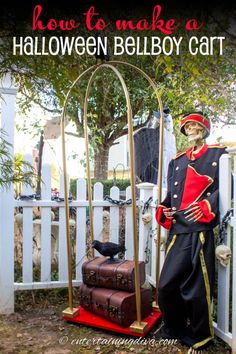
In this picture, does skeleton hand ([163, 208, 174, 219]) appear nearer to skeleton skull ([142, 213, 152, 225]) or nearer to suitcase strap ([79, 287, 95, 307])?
skeleton skull ([142, 213, 152, 225])

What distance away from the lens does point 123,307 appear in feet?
6.15

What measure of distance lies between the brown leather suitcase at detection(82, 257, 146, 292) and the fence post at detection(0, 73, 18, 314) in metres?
0.57

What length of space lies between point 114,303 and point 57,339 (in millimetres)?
409

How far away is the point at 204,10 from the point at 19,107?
94.7 inches

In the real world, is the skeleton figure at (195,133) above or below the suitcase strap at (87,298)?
above

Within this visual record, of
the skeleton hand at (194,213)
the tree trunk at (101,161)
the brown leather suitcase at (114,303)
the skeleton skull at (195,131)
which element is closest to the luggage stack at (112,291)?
the brown leather suitcase at (114,303)

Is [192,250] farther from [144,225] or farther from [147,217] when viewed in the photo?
[144,225]

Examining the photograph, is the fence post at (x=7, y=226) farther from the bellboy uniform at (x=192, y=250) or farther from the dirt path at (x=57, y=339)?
the bellboy uniform at (x=192, y=250)

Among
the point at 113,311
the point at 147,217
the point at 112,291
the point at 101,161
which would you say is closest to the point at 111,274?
the point at 112,291

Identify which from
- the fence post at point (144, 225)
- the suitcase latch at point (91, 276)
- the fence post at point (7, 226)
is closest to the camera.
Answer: the suitcase latch at point (91, 276)

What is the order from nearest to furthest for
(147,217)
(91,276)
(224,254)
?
(224,254) < (91,276) < (147,217)

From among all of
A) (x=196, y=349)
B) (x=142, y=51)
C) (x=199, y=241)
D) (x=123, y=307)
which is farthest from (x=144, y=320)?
(x=142, y=51)

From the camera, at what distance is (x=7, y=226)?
225cm

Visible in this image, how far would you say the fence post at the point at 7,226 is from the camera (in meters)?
2.19
